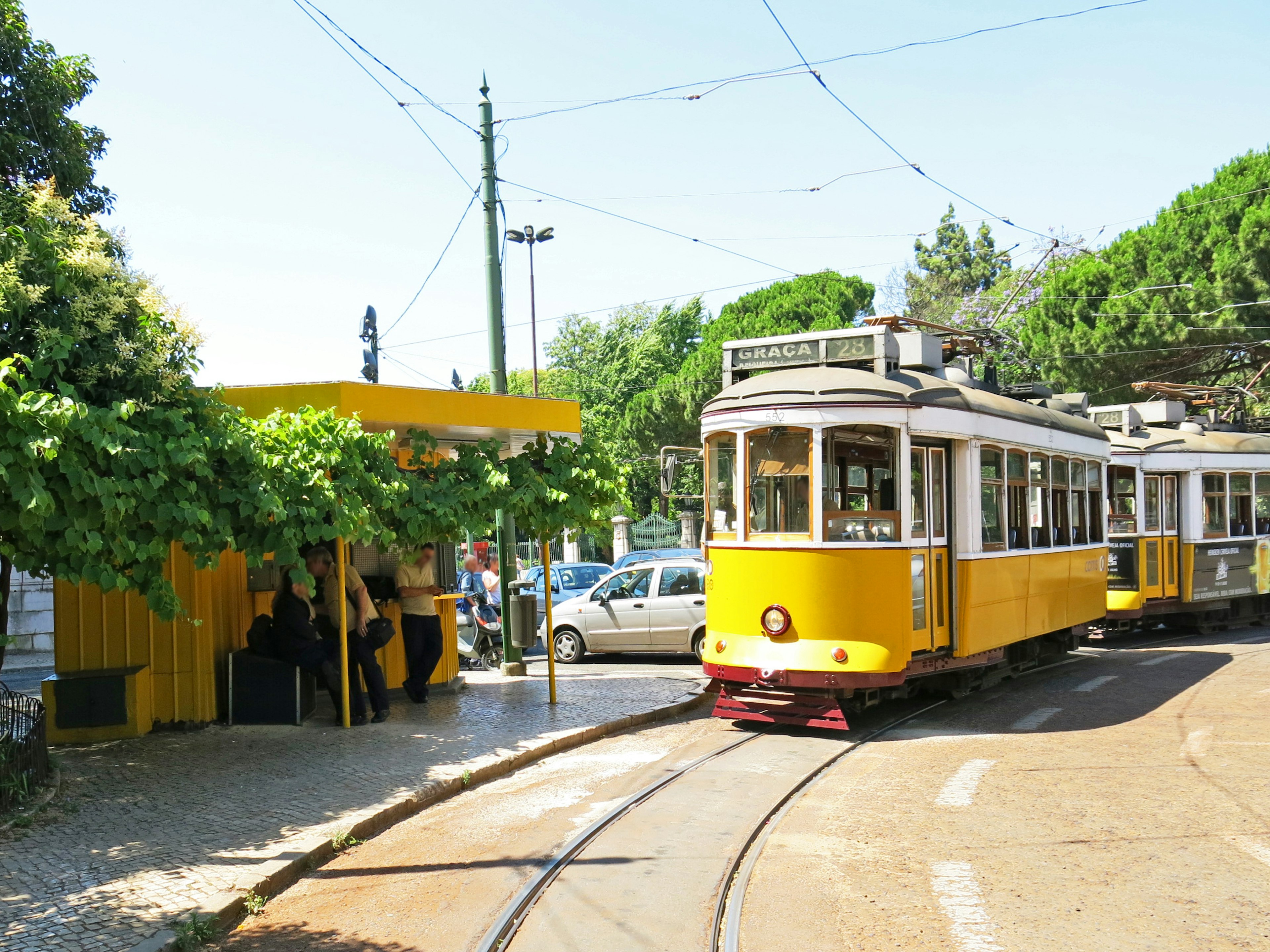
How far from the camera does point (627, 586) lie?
53.9 feet

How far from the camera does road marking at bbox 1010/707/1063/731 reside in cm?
1006

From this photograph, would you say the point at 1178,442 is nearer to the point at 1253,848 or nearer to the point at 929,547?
the point at 929,547

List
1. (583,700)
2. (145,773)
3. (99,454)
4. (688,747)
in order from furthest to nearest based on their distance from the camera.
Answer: (583,700) < (688,747) < (145,773) < (99,454)

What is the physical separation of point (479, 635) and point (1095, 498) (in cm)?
863

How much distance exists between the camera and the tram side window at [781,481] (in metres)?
9.97

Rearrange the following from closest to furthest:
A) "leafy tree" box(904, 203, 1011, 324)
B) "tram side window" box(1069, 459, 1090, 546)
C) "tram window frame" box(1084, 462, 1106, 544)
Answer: "tram side window" box(1069, 459, 1090, 546), "tram window frame" box(1084, 462, 1106, 544), "leafy tree" box(904, 203, 1011, 324)

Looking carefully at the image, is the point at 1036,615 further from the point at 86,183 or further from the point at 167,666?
the point at 86,183

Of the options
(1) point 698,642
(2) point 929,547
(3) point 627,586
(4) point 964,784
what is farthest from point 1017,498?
(3) point 627,586

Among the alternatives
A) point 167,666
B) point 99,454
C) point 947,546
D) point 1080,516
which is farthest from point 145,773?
point 1080,516

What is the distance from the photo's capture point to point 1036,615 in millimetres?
12398

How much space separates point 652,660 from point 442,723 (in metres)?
6.64

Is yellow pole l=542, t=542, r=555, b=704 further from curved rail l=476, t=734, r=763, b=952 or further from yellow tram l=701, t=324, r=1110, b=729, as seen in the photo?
curved rail l=476, t=734, r=763, b=952

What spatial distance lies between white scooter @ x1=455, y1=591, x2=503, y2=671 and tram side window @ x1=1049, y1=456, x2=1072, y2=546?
24.5ft

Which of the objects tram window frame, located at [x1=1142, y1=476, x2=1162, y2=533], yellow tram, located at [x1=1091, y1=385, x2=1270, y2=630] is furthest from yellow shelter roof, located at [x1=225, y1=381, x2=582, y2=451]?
tram window frame, located at [x1=1142, y1=476, x2=1162, y2=533]
